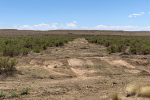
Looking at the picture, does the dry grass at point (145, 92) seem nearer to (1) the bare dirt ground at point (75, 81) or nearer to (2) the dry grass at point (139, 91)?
(2) the dry grass at point (139, 91)

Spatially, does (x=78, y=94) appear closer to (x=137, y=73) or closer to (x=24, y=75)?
(x=24, y=75)

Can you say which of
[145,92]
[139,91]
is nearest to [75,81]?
[139,91]

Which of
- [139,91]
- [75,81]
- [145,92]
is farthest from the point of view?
[75,81]

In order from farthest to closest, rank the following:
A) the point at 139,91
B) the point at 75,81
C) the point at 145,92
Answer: the point at 75,81
the point at 139,91
the point at 145,92

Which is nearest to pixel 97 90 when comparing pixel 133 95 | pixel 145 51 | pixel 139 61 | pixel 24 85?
pixel 133 95

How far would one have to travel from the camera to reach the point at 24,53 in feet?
53.1

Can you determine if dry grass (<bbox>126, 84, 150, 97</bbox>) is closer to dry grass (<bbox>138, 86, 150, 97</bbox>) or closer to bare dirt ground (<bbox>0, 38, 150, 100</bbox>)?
dry grass (<bbox>138, 86, 150, 97</bbox>)

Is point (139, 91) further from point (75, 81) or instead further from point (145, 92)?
point (75, 81)

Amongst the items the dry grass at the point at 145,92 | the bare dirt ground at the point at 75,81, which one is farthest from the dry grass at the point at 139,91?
the bare dirt ground at the point at 75,81

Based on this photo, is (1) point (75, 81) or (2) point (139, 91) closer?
(2) point (139, 91)

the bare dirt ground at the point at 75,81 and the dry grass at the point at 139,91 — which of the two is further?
the bare dirt ground at the point at 75,81

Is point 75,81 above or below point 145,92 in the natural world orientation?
below

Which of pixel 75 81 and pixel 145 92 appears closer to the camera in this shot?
pixel 145 92

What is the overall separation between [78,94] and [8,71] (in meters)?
4.96
